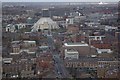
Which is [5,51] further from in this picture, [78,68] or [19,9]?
[19,9]

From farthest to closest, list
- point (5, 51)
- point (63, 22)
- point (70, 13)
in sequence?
point (70, 13), point (63, 22), point (5, 51)

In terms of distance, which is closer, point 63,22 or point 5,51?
point 5,51

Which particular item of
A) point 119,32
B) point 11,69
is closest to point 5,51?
point 11,69

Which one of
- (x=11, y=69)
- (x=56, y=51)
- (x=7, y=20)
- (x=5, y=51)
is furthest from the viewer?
(x=7, y=20)

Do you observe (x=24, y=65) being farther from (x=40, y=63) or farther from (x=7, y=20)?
(x=7, y=20)

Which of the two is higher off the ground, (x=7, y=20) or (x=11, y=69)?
(x=7, y=20)

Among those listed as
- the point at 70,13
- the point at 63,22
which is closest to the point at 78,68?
the point at 63,22
